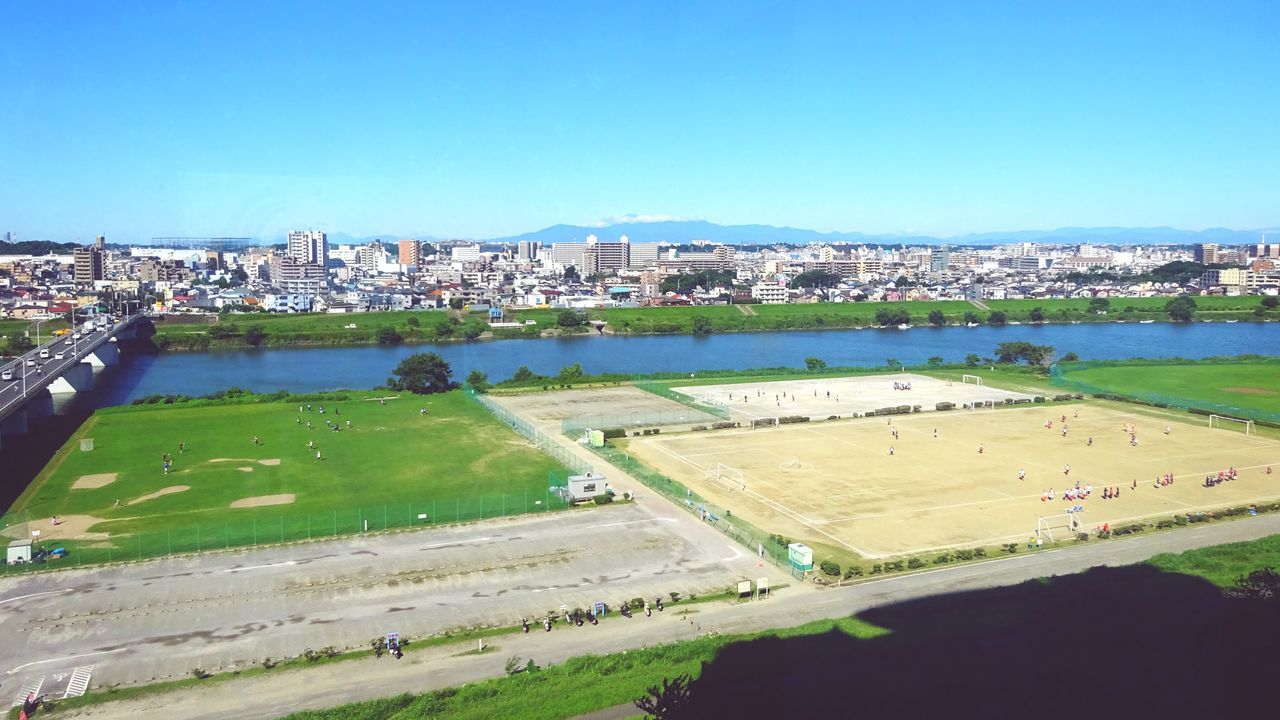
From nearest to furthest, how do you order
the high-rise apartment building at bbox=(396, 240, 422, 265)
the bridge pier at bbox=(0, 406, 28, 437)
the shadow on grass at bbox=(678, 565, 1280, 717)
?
the shadow on grass at bbox=(678, 565, 1280, 717)
the bridge pier at bbox=(0, 406, 28, 437)
the high-rise apartment building at bbox=(396, 240, 422, 265)

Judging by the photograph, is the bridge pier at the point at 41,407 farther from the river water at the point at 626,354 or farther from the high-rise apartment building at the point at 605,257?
the high-rise apartment building at the point at 605,257

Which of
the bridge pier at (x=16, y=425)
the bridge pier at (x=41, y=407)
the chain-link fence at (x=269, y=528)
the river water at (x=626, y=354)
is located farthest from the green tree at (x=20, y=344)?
the chain-link fence at (x=269, y=528)

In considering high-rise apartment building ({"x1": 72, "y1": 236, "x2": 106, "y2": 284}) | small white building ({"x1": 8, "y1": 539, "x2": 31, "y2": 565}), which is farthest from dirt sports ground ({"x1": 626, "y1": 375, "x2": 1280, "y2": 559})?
high-rise apartment building ({"x1": 72, "y1": 236, "x2": 106, "y2": 284})

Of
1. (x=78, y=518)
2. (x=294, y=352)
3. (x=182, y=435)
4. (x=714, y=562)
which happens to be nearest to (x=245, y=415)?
(x=182, y=435)

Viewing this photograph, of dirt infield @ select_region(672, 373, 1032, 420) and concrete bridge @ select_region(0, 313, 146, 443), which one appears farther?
dirt infield @ select_region(672, 373, 1032, 420)

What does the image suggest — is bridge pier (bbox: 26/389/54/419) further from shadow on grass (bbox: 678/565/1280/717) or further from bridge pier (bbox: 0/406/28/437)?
shadow on grass (bbox: 678/565/1280/717)

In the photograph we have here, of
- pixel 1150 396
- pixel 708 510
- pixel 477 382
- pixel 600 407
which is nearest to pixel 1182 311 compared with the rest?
pixel 1150 396
